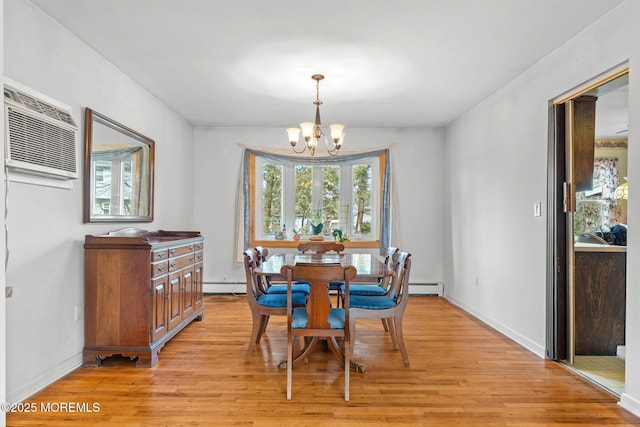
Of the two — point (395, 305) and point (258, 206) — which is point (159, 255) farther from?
point (258, 206)

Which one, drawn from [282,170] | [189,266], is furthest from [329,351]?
[282,170]

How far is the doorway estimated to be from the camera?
10.9 ft

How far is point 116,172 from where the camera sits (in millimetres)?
3736

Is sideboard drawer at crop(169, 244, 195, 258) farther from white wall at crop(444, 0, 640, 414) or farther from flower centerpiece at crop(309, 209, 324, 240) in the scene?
white wall at crop(444, 0, 640, 414)

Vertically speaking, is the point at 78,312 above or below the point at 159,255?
below

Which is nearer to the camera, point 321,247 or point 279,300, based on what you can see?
point 279,300

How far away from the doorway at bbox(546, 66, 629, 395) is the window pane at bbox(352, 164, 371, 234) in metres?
3.14

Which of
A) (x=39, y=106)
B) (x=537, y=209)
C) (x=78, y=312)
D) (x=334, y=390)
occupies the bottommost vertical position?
(x=334, y=390)

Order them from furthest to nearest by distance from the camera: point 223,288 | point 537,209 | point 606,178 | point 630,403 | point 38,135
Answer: point 223,288
point 606,178
point 537,209
point 38,135
point 630,403

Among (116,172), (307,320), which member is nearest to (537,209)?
(307,320)

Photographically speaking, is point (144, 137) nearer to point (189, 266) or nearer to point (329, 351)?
point (189, 266)

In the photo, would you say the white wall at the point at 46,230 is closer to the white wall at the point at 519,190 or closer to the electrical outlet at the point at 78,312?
the electrical outlet at the point at 78,312

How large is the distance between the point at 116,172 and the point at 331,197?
327 cm

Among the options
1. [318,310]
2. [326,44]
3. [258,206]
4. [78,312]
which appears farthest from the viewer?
[258,206]
